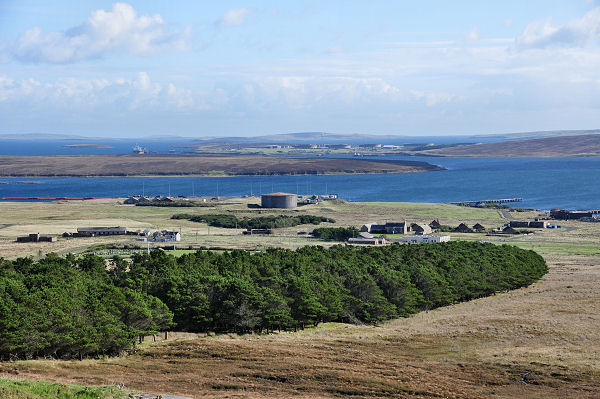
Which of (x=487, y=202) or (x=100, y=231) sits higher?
(x=100, y=231)

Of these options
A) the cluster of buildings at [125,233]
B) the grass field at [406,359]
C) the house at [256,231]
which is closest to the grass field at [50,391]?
the grass field at [406,359]

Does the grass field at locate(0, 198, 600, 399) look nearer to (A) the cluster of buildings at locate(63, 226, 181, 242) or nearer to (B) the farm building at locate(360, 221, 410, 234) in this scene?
(B) the farm building at locate(360, 221, 410, 234)

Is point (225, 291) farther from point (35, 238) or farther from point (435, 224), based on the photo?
point (435, 224)

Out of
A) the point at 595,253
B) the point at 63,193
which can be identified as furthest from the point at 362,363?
the point at 63,193

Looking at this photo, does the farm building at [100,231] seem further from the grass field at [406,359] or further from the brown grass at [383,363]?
the brown grass at [383,363]

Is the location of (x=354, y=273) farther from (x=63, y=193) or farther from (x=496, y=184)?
(x=496, y=184)

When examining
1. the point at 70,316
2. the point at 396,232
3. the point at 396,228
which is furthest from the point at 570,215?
the point at 70,316
